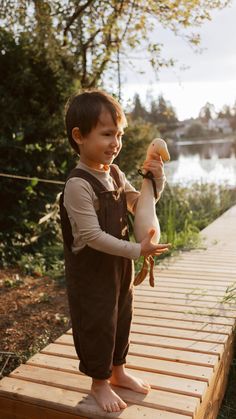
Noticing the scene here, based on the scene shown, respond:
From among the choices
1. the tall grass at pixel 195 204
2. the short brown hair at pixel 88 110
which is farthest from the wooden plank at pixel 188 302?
the tall grass at pixel 195 204

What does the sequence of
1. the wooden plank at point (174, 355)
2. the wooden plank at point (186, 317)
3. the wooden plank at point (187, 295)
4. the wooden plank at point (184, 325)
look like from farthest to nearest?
the wooden plank at point (187, 295)
the wooden plank at point (186, 317)
the wooden plank at point (184, 325)
the wooden plank at point (174, 355)

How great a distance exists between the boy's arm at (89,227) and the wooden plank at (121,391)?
70 centimetres

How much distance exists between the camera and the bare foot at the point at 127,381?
1902mm

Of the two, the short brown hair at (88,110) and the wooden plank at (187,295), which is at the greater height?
the short brown hair at (88,110)

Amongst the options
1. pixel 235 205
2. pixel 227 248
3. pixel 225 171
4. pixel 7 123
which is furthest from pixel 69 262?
pixel 225 171

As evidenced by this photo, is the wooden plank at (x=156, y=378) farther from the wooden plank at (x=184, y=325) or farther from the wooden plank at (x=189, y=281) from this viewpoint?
the wooden plank at (x=189, y=281)

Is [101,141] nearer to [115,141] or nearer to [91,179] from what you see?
[115,141]

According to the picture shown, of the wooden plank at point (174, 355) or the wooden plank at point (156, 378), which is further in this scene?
the wooden plank at point (174, 355)

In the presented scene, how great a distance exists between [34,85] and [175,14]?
97.4 inches

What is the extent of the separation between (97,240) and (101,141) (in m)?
0.38

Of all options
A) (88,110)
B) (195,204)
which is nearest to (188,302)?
(88,110)

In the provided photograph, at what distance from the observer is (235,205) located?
881cm

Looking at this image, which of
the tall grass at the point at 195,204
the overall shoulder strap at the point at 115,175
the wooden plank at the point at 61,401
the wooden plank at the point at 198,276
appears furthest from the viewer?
the tall grass at the point at 195,204

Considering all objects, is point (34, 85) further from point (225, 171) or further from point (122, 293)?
point (225, 171)
